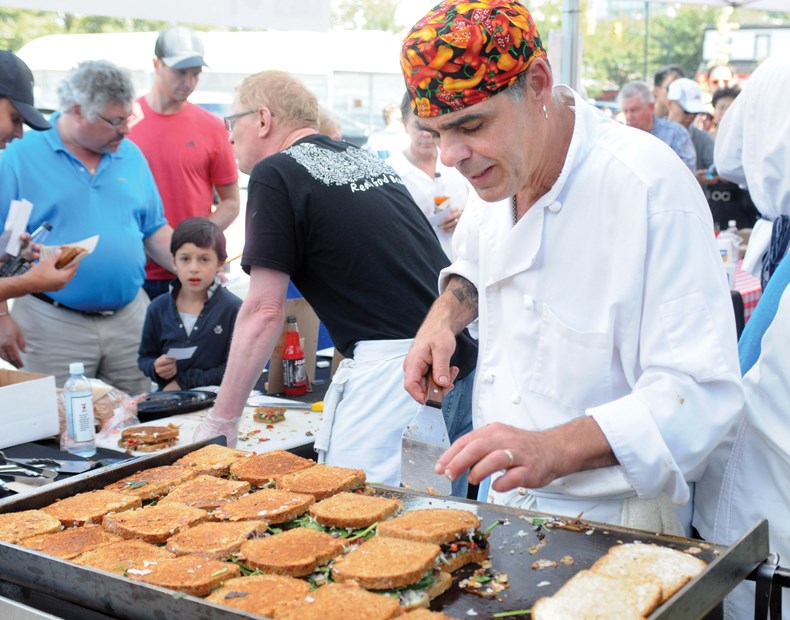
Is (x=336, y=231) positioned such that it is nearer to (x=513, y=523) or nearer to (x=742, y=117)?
(x=513, y=523)

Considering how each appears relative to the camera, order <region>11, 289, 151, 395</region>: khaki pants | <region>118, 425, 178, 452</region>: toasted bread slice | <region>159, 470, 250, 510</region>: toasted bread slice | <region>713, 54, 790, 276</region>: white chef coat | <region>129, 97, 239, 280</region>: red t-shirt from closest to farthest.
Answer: <region>159, 470, 250, 510</region>: toasted bread slice → <region>118, 425, 178, 452</region>: toasted bread slice → <region>713, 54, 790, 276</region>: white chef coat → <region>11, 289, 151, 395</region>: khaki pants → <region>129, 97, 239, 280</region>: red t-shirt

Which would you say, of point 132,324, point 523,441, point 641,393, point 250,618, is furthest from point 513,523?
point 132,324

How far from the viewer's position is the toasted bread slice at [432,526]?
1771 millimetres

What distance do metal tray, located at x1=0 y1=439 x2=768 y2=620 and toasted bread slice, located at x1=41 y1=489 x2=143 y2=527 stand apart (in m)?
0.25

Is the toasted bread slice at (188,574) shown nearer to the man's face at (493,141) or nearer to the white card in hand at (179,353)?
the man's face at (493,141)

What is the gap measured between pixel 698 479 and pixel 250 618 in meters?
1.15

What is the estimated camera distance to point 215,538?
1882mm

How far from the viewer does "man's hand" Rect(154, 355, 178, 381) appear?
435cm

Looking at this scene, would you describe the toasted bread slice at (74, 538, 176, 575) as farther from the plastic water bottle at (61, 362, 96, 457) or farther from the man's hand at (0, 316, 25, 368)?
the man's hand at (0, 316, 25, 368)

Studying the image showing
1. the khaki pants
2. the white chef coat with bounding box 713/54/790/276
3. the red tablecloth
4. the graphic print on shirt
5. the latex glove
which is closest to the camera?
the latex glove

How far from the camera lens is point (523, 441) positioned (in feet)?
5.57

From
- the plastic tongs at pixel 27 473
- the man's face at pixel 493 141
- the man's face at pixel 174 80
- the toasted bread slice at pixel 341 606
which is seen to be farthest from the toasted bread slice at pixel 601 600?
the man's face at pixel 174 80

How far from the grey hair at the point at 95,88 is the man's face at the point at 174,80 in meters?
0.95

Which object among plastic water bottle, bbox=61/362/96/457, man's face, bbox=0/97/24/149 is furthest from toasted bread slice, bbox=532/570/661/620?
man's face, bbox=0/97/24/149
